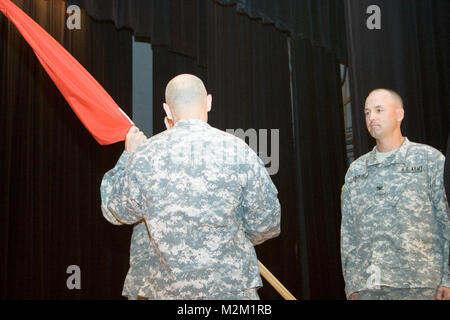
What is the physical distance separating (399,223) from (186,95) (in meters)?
1.21

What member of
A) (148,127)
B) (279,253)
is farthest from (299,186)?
(148,127)

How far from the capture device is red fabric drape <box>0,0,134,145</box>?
2.48 metres

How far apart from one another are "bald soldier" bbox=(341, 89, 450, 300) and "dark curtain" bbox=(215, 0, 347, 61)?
135cm

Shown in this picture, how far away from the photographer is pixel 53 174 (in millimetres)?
3217

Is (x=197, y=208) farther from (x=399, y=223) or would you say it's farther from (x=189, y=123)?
(x=399, y=223)

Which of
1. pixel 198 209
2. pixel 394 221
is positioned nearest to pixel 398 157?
pixel 394 221

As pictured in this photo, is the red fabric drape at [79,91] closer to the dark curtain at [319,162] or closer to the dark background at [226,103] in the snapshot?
the dark background at [226,103]

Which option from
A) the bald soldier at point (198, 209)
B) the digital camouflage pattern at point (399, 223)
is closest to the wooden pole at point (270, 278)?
the digital camouflage pattern at point (399, 223)

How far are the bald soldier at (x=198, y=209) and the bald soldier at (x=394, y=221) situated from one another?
754 mm

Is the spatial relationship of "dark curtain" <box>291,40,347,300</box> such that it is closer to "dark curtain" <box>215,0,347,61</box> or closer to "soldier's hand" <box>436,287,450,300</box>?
"dark curtain" <box>215,0,347,61</box>

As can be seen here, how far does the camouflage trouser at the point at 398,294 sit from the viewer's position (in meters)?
2.05

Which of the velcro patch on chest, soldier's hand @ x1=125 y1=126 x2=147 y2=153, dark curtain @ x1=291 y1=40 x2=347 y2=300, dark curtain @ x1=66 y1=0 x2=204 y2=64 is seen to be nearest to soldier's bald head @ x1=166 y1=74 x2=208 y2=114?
soldier's hand @ x1=125 y1=126 x2=147 y2=153
